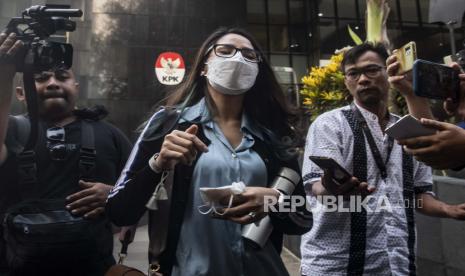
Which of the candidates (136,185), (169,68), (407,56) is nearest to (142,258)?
(136,185)

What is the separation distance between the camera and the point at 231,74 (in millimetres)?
2143

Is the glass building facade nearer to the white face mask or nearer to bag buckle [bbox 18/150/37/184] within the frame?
the white face mask

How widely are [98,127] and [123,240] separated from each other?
0.70m

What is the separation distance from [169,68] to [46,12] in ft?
35.9

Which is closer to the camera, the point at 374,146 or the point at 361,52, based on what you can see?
the point at 374,146

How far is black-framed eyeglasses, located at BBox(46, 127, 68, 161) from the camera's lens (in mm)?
2355

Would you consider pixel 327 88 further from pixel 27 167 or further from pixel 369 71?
pixel 27 167

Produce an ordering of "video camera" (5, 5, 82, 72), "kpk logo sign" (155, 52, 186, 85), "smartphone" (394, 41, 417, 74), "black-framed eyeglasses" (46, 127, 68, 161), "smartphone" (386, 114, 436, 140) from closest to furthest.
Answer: "smartphone" (386, 114, 436, 140)
"smartphone" (394, 41, 417, 74)
"video camera" (5, 5, 82, 72)
"black-framed eyeglasses" (46, 127, 68, 161)
"kpk logo sign" (155, 52, 186, 85)

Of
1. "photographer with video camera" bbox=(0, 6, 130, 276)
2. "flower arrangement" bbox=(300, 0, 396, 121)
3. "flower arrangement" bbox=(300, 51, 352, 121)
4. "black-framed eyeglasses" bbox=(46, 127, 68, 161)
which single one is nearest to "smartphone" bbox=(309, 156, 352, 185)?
"photographer with video camera" bbox=(0, 6, 130, 276)

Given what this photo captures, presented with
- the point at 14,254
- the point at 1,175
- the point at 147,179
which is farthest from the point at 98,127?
the point at 147,179

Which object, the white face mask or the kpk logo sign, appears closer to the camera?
the white face mask

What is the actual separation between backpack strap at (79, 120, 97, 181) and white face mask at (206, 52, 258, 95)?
805mm

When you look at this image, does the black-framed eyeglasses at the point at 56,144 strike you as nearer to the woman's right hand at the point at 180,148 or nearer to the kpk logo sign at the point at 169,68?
the woman's right hand at the point at 180,148

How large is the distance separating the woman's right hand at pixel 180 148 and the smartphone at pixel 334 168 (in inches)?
21.3
